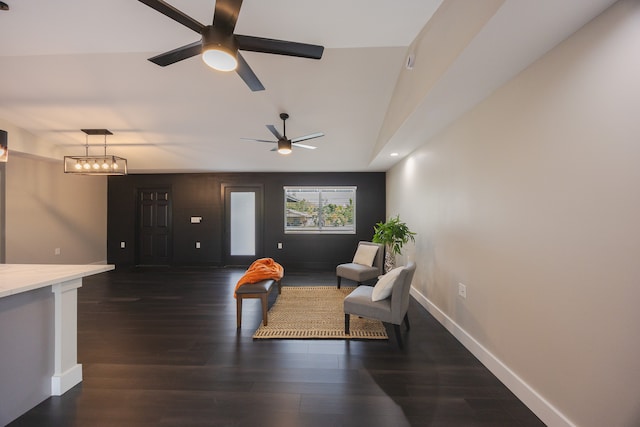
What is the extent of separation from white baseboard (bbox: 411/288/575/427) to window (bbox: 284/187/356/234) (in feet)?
12.2

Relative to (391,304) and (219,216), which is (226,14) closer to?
(391,304)

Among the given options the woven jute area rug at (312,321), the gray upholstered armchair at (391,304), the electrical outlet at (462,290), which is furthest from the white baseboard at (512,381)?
the woven jute area rug at (312,321)

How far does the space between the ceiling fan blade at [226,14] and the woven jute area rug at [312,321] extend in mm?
2733

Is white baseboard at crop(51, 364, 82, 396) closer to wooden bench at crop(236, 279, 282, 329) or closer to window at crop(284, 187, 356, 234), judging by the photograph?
wooden bench at crop(236, 279, 282, 329)

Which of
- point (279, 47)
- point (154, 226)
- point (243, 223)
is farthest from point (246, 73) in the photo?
point (154, 226)

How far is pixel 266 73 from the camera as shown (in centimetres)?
307

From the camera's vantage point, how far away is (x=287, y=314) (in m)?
3.30

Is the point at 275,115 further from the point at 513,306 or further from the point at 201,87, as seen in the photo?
the point at 513,306

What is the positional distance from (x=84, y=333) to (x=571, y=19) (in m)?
4.83

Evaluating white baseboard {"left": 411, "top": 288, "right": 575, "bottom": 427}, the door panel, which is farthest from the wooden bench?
the door panel

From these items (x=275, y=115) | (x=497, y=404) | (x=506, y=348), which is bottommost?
(x=497, y=404)

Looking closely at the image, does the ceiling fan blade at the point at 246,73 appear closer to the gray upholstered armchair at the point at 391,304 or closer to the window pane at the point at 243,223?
the gray upholstered armchair at the point at 391,304

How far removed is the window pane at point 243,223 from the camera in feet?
21.3

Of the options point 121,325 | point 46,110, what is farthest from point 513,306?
point 46,110
